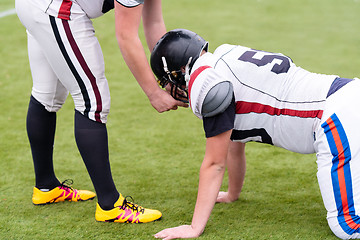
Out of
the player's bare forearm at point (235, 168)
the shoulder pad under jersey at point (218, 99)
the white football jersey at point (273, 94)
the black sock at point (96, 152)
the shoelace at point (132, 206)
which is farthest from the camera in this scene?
the player's bare forearm at point (235, 168)

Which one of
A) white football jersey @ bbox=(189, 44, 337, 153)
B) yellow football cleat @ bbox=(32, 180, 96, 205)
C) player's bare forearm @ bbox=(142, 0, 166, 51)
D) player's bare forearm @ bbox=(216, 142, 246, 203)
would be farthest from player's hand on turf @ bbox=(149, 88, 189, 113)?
yellow football cleat @ bbox=(32, 180, 96, 205)

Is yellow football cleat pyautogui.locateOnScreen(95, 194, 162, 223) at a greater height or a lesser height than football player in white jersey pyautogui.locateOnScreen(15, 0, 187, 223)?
lesser

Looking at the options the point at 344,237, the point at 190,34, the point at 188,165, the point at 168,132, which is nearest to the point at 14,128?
the point at 168,132

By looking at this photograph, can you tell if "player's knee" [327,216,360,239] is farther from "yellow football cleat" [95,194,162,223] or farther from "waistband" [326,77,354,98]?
"yellow football cleat" [95,194,162,223]

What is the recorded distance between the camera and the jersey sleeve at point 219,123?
2336mm

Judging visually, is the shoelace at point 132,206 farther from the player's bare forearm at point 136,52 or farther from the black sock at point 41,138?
the player's bare forearm at point 136,52

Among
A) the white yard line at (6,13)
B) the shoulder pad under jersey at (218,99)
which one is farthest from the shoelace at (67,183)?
the white yard line at (6,13)

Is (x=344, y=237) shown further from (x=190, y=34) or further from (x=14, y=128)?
(x=14, y=128)

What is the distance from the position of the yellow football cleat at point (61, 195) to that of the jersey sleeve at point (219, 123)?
101cm

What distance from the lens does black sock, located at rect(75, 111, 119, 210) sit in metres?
2.61

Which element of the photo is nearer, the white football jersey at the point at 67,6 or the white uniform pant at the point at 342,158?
the white uniform pant at the point at 342,158

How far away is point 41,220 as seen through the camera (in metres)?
2.75

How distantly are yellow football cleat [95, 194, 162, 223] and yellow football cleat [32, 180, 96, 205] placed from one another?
309 mm

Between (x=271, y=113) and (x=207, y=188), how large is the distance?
458 millimetres
